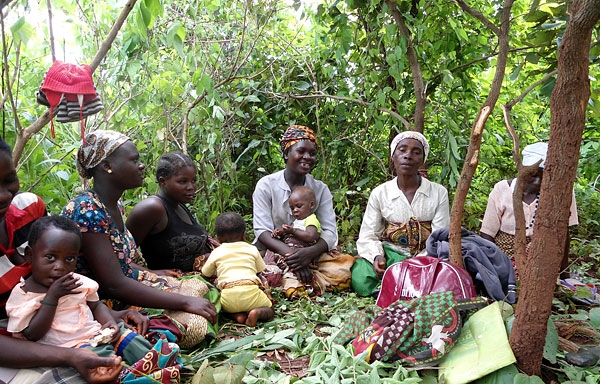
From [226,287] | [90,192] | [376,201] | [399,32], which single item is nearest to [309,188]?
[376,201]

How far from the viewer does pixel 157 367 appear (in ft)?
7.07

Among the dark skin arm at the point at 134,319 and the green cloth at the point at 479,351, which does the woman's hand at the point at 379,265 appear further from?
the dark skin arm at the point at 134,319

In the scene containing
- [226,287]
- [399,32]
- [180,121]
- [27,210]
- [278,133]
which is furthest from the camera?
[278,133]

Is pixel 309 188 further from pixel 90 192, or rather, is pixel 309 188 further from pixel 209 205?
pixel 90 192

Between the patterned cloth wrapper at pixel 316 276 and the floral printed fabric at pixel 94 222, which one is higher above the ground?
the floral printed fabric at pixel 94 222

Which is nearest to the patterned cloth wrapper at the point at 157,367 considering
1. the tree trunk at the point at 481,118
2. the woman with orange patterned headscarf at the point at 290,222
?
the woman with orange patterned headscarf at the point at 290,222

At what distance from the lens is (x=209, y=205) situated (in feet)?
15.6

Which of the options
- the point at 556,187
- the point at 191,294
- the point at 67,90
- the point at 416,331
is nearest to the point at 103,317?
the point at 191,294

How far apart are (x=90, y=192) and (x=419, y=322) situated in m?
1.78

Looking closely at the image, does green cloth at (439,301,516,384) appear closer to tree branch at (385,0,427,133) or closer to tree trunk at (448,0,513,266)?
tree trunk at (448,0,513,266)

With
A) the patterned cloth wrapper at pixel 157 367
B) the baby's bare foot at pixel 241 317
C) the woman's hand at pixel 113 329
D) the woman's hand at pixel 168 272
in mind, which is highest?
the woman's hand at pixel 168 272

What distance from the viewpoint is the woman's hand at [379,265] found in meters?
3.57

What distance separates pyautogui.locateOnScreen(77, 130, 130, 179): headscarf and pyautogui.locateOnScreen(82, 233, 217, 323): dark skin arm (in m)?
0.41

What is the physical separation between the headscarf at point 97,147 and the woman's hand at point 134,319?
0.78 metres
